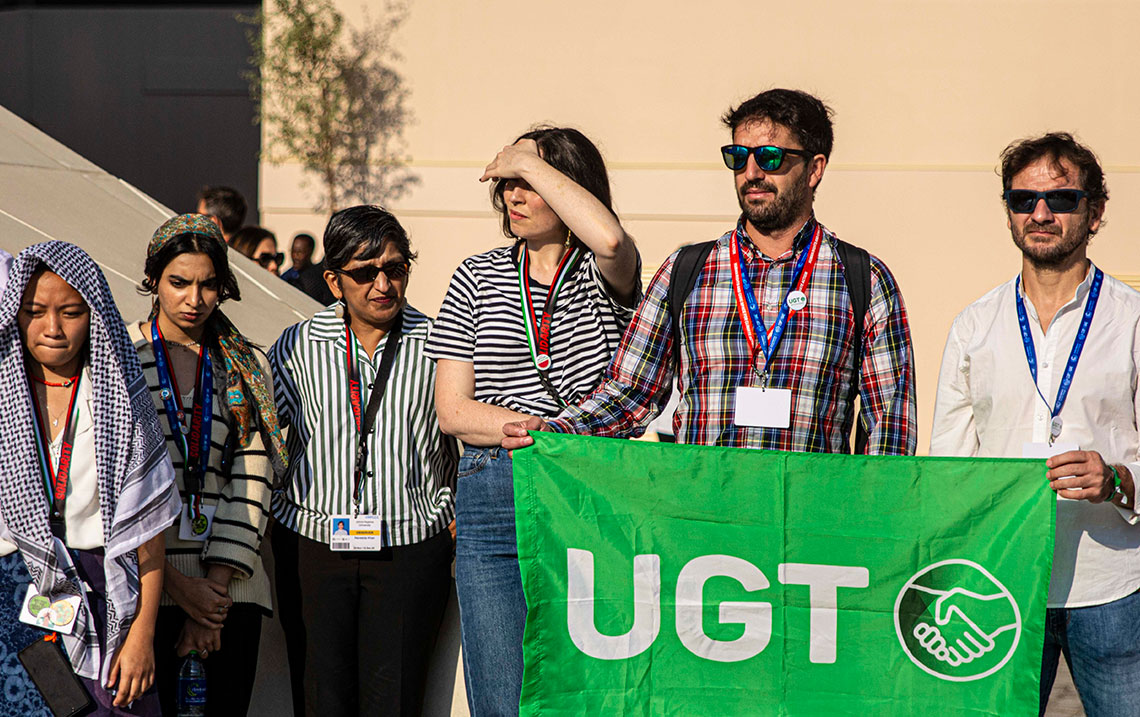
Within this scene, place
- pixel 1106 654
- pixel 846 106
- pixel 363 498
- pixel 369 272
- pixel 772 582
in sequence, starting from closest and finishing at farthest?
1. pixel 1106 654
2. pixel 772 582
3. pixel 363 498
4. pixel 369 272
5. pixel 846 106

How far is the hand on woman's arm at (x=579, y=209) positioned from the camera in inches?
133

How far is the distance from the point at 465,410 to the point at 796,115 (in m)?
1.26

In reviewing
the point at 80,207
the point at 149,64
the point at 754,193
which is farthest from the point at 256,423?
the point at 149,64

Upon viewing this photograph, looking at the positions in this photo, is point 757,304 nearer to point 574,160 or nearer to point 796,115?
point 796,115

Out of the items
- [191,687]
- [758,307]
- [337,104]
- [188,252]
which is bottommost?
[191,687]

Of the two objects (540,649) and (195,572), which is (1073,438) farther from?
(195,572)

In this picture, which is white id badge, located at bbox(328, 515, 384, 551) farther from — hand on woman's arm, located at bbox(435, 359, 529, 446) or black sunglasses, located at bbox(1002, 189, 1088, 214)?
black sunglasses, located at bbox(1002, 189, 1088, 214)

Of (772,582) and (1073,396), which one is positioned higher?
(1073,396)

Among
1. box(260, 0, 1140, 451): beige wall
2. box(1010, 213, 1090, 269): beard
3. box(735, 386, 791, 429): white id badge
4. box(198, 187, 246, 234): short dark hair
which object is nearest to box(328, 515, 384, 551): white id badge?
box(735, 386, 791, 429): white id badge

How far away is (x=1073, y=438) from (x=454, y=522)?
1835 mm

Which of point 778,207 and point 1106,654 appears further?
point 778,207

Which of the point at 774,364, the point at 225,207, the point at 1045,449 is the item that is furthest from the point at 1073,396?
the point at 225,207

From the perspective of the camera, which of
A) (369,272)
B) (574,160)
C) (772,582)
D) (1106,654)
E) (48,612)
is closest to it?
(48,612)

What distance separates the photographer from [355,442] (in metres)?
3.74
